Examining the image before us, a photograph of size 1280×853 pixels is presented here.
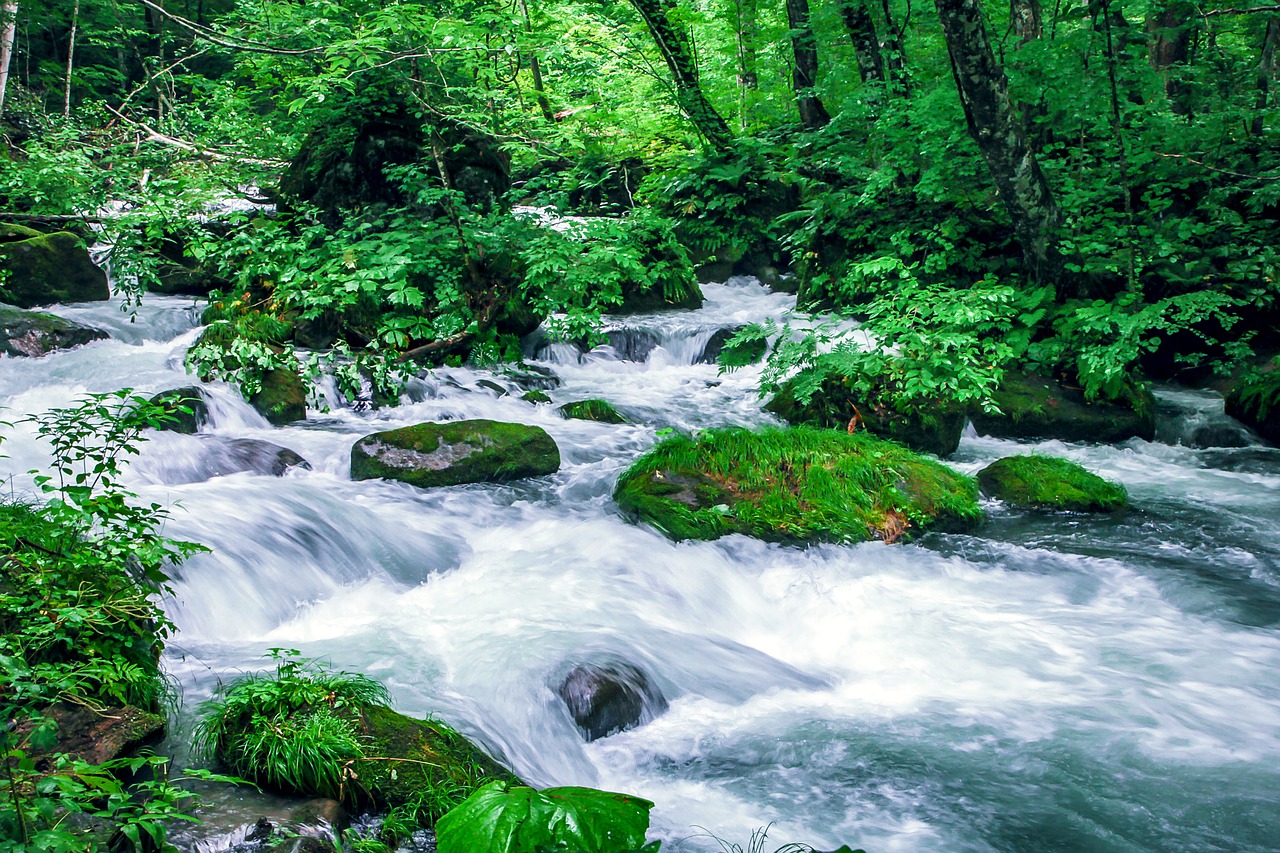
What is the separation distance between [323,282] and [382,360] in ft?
3.31

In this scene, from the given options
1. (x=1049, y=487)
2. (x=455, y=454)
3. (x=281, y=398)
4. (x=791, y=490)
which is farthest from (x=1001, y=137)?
(x=281, y=398)

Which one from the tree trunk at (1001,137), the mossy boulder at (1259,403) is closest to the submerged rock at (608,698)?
the tree trunk at (1001,137)

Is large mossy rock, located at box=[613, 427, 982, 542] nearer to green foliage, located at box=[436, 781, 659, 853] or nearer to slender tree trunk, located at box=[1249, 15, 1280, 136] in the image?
green foliage, located at box=[436, 781, 659, 853]

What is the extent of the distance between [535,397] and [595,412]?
3.02ft

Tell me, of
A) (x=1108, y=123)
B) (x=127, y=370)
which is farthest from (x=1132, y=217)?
(x=127, y=370)

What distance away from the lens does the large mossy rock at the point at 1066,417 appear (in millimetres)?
9023

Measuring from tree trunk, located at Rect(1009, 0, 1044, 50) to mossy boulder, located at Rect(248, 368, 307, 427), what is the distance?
30.5 ft

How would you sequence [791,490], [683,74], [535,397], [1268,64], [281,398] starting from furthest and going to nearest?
[1268,64], [683,74], [535,397], [281,398], [791,490]

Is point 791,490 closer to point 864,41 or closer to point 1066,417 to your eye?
point 1066,417

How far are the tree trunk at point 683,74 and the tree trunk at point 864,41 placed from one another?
2002 mm

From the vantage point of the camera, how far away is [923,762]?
3.90m

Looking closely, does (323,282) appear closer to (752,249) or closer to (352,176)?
(352,176)

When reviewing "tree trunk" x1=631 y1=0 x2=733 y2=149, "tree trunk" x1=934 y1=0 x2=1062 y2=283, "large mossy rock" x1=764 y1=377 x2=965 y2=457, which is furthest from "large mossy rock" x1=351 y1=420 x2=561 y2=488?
"tree trunk" x1=631 y1=0 x2=733 y2=149

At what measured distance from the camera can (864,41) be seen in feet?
Result: 35.4
